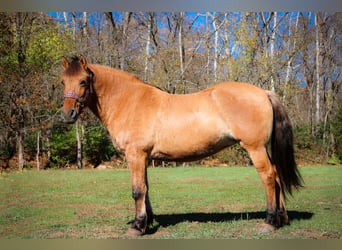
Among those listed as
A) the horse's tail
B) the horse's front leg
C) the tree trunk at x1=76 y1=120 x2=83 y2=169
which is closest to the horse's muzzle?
the horse's front leg

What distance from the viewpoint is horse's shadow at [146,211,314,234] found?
511 centimetres

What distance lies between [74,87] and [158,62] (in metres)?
9.45

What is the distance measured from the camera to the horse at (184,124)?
4.48 m

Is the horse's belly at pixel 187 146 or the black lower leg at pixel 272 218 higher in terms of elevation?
the horse's belly at pixel 187 146

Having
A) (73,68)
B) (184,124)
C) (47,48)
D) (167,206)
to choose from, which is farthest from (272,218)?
(47,48)

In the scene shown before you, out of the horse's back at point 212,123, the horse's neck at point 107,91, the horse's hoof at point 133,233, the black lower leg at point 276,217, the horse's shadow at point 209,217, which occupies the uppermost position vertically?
the horse's neck at point 107,91

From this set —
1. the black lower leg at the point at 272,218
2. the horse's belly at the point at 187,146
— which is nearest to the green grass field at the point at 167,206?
the black lower leg at the point at 272,218

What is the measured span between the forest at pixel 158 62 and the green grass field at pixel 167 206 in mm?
2442

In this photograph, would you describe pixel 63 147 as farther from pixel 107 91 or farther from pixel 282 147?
pixel 282 147

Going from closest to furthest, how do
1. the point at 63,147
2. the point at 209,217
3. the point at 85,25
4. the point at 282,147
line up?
the point at 282,147 < the point at 209,217 < the point at 85,25 < the point at 63,147

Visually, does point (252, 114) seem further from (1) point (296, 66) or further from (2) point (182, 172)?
(1) point (296, 66)

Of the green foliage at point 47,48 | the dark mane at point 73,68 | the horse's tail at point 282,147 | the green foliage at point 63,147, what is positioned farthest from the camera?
the green foliage at point 63,147

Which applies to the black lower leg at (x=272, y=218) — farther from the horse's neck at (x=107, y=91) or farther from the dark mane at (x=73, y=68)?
the dark mane at (x=73, y=68)

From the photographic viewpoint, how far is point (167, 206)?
641 cm
